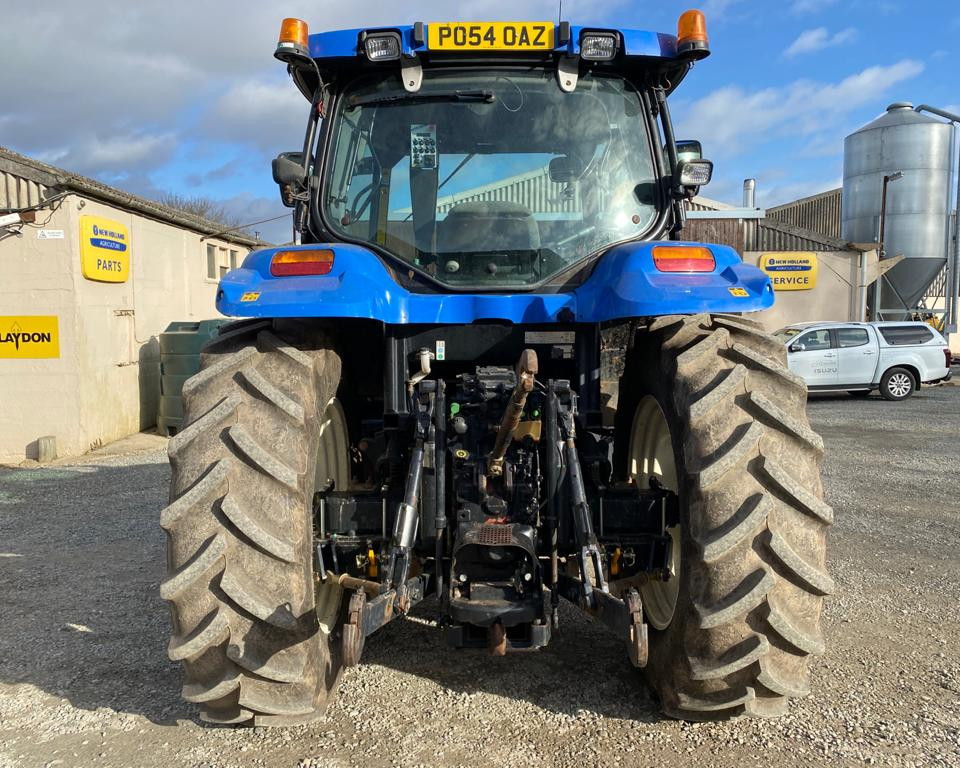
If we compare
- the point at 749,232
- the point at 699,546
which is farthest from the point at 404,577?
the point at 749,232

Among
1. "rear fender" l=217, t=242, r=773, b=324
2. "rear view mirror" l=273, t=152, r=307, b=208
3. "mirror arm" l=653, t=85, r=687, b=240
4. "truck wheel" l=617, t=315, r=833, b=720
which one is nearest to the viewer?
"truck wheel" l=617, t=315, r=833, b=720

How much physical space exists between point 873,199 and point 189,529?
2531 cm

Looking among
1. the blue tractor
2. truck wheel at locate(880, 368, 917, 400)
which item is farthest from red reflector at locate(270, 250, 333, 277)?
truck wheel at locate(880, 368, 917, 400)

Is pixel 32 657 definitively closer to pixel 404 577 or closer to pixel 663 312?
pixel 404 577

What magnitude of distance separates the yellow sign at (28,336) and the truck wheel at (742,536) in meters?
9.05

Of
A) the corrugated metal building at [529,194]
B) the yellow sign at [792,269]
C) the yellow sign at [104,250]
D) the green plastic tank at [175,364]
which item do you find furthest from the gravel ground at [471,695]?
the yellow sign at [792,269]

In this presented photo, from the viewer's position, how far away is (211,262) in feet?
49.1

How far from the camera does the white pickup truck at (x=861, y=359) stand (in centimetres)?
1516

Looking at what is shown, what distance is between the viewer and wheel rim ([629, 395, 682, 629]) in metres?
3.17

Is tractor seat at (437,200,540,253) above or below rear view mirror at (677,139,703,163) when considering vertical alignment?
below

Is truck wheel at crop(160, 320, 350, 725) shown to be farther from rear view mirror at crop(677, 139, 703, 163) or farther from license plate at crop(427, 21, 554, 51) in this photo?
rear view mirror at crop(677, 139, 703, 163)

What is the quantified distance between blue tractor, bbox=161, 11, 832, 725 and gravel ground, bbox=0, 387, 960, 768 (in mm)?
211

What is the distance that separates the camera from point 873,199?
23.3 m

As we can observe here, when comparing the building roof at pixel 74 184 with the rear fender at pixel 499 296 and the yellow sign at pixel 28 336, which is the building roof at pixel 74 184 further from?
the rear fender at pixel 499 296
